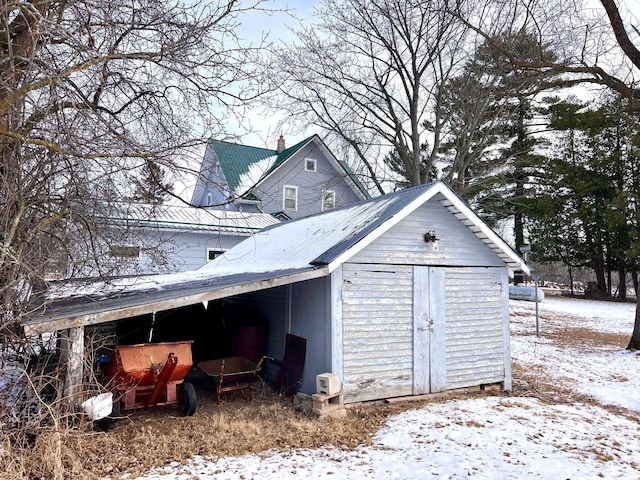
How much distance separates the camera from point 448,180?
1892 centimetres

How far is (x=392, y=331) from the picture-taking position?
7.64 metres

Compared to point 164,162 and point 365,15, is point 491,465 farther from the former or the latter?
point 365,15

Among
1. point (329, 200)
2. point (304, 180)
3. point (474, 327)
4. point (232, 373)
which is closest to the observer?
point (232, 373)

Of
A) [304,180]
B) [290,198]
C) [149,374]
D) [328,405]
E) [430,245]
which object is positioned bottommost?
[328,405]

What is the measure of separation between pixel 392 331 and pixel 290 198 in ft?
53.7

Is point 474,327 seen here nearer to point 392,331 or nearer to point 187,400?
point 392,331

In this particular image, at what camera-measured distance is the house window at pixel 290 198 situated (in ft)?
A: 76.2

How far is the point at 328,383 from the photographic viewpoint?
22.0 feet

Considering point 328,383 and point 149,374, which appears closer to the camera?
point 149,374

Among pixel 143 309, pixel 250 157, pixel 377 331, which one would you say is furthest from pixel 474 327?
pixel 250 157

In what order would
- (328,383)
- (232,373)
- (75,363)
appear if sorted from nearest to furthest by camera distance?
1. (75,363)
2. (328,383)
3. (232,373)

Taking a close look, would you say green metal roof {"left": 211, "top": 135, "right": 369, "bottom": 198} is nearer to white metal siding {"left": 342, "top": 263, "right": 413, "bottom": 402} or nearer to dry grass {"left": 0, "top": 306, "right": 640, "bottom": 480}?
white metal siding {"left": 342, "top": 263, "right": 413, "bottom": 402}

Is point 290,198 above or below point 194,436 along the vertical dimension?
above

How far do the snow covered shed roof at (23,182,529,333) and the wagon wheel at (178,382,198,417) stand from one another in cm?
145
